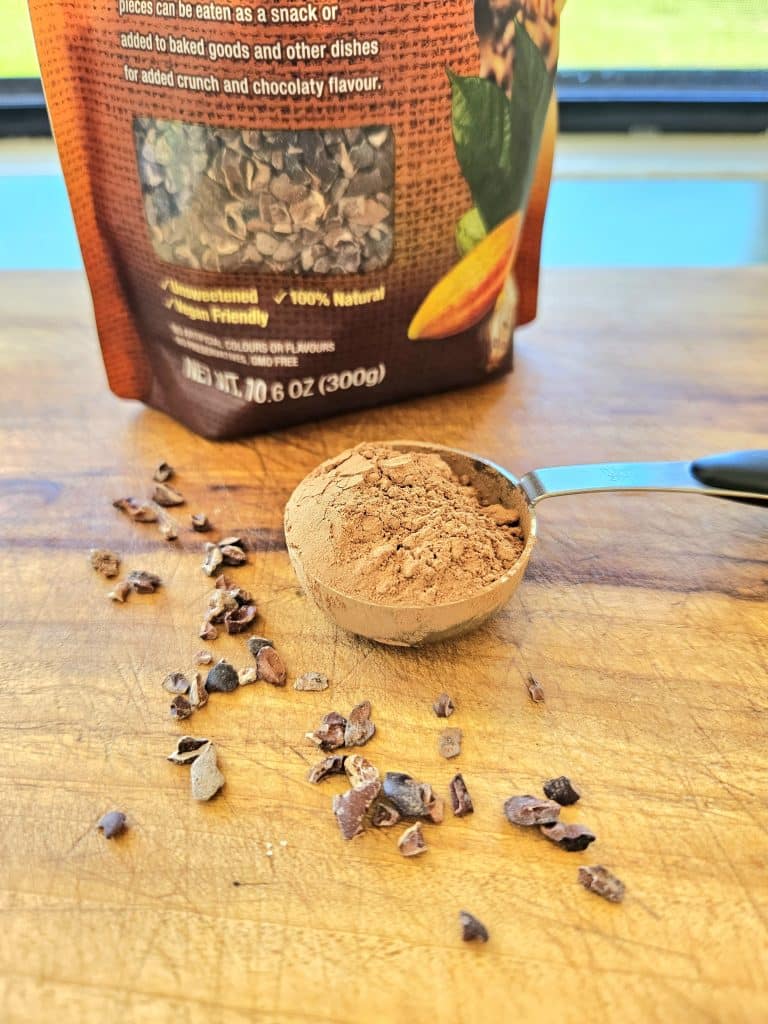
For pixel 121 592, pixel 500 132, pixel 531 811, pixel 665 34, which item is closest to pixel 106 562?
pixel 121 592

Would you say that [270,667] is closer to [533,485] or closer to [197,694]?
[197,694]

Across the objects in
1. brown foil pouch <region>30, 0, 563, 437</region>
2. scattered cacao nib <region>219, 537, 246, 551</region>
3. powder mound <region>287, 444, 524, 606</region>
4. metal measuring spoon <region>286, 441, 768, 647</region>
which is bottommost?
scattered cacao nib <region>219, 537, 246, 551</region>

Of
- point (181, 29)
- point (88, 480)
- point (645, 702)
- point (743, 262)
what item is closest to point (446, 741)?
point (645, 702)

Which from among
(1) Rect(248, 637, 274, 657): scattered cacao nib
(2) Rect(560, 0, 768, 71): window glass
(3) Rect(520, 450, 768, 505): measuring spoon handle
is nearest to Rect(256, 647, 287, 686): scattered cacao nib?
(1) Rect(248, 637, 274, 657): scattered cacao nib

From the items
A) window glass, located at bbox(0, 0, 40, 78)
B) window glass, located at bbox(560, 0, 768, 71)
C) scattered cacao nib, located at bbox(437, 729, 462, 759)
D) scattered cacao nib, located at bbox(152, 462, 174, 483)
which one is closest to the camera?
scattered cacao nib, located at bbox(437, 729, 462, 759)

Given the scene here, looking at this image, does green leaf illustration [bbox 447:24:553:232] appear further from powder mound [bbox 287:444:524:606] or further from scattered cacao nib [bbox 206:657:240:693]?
scattered cacao nib [bbox 206:657:240:693]

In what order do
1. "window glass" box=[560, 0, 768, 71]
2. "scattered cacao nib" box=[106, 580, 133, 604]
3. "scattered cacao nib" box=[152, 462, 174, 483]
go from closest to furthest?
"scattered cacao nib" box=[106, 580, 133, 604]
"scattered cacao nib" box=[152, 462, 174, 483]
"window glass" box=[560, 0, 768, 71]
